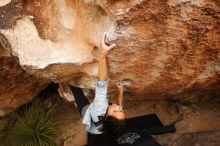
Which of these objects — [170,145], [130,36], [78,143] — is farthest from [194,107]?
[130,36]

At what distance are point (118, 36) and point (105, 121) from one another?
762 mm

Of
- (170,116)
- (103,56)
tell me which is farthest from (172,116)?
(103,56)

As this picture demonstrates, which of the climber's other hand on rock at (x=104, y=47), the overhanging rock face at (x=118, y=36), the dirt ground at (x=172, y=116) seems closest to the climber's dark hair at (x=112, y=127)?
the climber's other hand on rock at (x=104, y=47)

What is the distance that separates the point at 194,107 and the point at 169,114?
32 cm

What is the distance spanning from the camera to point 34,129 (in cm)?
486

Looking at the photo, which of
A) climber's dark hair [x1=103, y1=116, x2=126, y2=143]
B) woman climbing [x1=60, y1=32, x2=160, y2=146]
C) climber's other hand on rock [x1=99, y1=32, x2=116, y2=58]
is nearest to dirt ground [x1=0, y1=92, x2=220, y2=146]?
woman climbing [x1=60, y1=32, x2=160, y2=146]

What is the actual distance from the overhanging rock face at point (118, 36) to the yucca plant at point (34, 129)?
3.67 feet

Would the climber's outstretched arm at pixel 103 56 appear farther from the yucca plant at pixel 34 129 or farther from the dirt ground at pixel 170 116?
the yucca plant at pixel 34 129

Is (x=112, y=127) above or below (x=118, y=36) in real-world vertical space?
below

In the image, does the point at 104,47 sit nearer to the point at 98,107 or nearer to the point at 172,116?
the point at 98,107

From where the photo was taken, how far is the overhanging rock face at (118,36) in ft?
10.8

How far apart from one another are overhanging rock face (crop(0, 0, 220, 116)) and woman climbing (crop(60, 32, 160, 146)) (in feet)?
1.13

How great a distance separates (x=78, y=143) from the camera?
4.80 meters

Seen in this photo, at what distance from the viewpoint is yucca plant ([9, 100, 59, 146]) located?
4.84 metres
